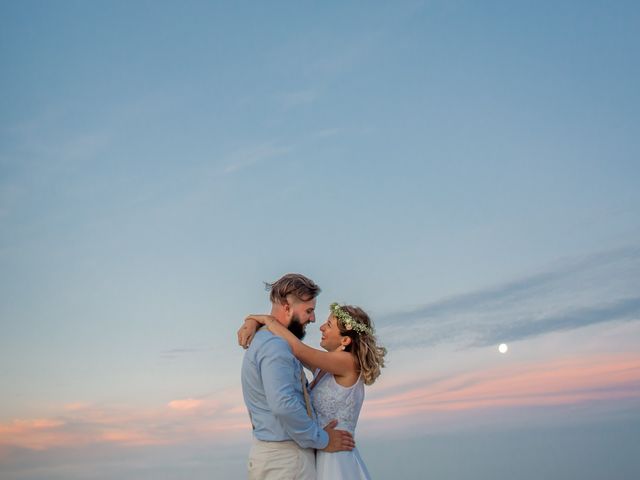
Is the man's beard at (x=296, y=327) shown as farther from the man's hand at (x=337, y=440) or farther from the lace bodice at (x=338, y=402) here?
the man's hand at (x=337, y=440)

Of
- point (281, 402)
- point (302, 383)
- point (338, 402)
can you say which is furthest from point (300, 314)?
point (338, 402)

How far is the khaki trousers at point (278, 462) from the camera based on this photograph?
7117mm

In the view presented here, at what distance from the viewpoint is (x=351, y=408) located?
331 inches

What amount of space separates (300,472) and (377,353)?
2.01m

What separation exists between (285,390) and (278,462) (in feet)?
2.58

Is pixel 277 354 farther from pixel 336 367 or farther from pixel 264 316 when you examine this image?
pixel 336 367

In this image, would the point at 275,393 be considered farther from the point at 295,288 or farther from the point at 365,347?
the point at 365,347

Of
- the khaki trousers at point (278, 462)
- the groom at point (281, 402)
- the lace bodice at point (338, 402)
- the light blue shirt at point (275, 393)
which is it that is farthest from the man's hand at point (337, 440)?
the khaki trousers at point (278, 462)

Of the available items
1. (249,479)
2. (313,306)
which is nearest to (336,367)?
(313,306)

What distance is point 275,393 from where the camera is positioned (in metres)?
6.91

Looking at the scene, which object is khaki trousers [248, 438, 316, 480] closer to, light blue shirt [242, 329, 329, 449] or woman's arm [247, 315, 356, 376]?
light blue shirt [242, 329, 329, 449]

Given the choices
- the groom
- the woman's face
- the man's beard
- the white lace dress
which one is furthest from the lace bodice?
the man's beard

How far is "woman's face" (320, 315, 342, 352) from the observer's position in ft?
28.9

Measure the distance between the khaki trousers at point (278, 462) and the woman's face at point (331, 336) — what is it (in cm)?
178
